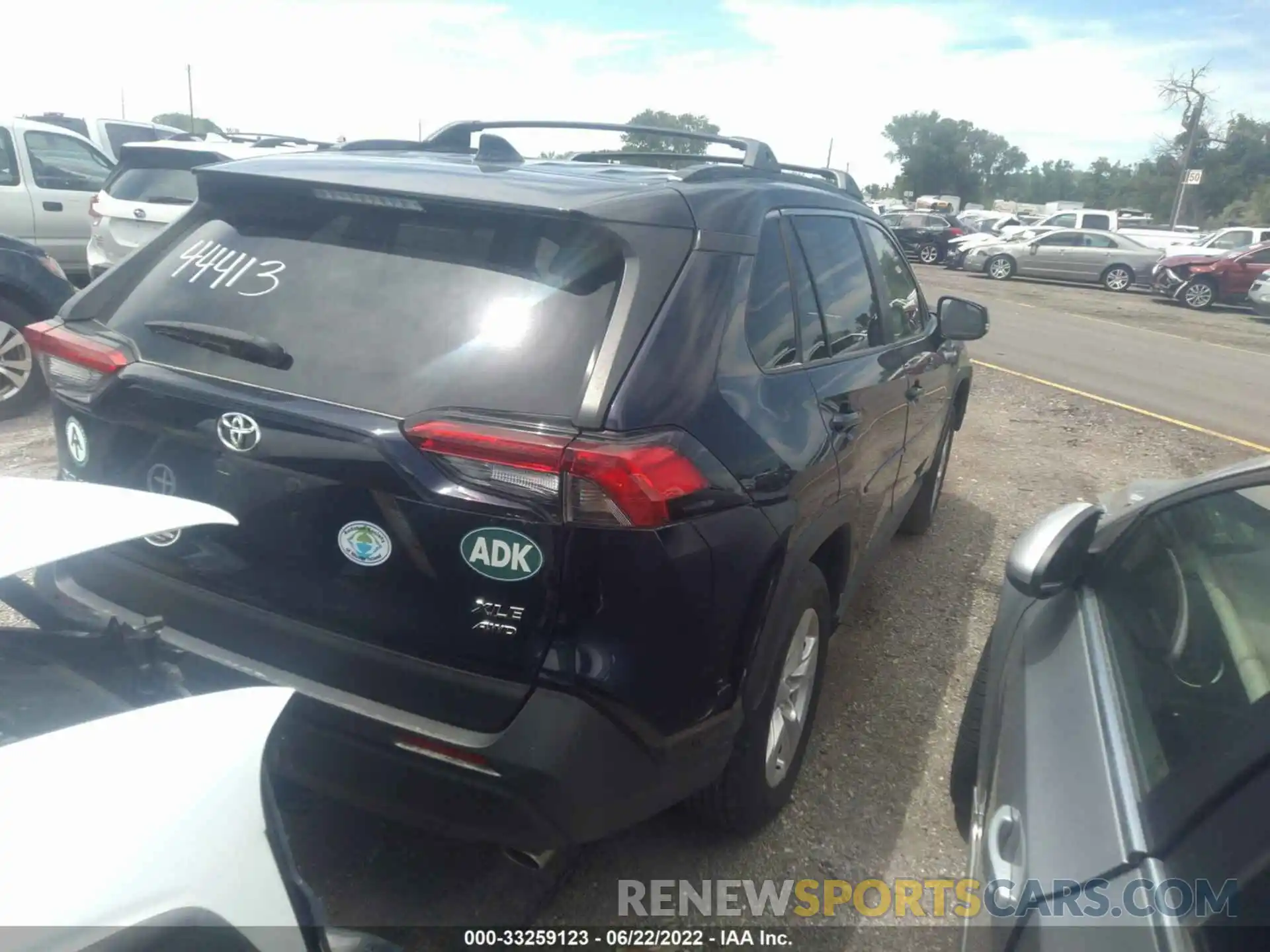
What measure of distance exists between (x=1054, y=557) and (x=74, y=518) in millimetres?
2054

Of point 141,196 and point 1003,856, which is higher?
point 141,196

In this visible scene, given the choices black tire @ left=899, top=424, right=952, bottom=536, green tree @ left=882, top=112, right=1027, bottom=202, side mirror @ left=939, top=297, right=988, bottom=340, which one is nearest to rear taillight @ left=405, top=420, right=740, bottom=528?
side mirror @ left=939, top=297, right=988, bottom=340

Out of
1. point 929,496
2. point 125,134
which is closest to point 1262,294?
point 929,496

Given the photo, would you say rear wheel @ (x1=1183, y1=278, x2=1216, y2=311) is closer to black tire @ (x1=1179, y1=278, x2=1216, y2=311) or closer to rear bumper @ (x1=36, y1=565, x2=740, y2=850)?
black tire @ (x1=1179, y1=278, x2=1216, y2=311)

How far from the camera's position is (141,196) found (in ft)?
27.5

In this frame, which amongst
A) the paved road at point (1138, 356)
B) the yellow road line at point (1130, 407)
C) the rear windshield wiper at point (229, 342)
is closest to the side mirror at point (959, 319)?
the rear windshield wiper at point (229, 342)

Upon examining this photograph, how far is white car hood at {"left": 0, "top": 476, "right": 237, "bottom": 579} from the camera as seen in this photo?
4.47 feet

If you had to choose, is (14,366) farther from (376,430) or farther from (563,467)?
(563,467)

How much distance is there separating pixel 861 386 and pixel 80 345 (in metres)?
2.33

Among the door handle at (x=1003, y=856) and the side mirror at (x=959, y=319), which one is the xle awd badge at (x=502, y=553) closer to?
the door handle at (x=1003, y=856)

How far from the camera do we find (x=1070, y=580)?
2.34 meters

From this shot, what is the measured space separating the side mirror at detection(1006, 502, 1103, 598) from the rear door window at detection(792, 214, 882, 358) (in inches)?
36.7

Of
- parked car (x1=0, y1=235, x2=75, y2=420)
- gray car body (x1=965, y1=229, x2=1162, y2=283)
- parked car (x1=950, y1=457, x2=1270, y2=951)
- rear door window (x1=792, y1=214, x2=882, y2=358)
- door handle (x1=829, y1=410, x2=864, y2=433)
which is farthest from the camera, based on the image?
gray car body (x1=965, y1=229, x2=1162, y2=283)

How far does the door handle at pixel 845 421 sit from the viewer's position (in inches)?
113
